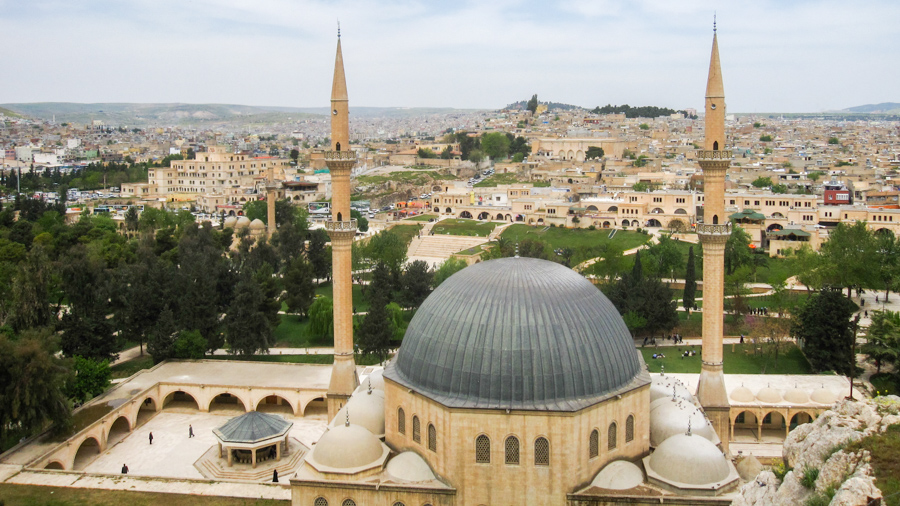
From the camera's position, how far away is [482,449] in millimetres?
14984

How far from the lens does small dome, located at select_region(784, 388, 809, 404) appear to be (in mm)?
22797

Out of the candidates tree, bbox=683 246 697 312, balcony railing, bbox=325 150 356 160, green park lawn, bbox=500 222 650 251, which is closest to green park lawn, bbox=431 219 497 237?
green park lawn, bbox=500 222 650 251

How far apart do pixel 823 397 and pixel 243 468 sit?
54.3 feet

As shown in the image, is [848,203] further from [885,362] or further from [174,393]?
[174,393]

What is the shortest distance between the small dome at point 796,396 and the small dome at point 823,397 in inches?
8.7

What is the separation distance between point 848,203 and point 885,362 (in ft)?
106

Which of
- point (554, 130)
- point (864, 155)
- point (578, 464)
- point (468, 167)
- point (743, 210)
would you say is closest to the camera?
point (578, 464)

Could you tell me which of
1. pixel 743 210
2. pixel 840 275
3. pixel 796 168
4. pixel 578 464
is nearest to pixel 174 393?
pixel 578 464

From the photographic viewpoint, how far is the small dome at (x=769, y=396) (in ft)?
74.9

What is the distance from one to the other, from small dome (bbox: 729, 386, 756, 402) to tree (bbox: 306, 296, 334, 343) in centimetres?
1612

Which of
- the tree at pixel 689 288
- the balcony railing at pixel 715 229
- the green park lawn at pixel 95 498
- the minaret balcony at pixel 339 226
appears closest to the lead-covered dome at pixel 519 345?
the balcony railing at pixel 715 229

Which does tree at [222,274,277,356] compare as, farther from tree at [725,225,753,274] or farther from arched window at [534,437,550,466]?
tree at [725,225,753,274]

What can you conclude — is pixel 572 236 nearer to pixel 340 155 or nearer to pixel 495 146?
pixel 340 155

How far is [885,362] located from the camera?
25.8 m
